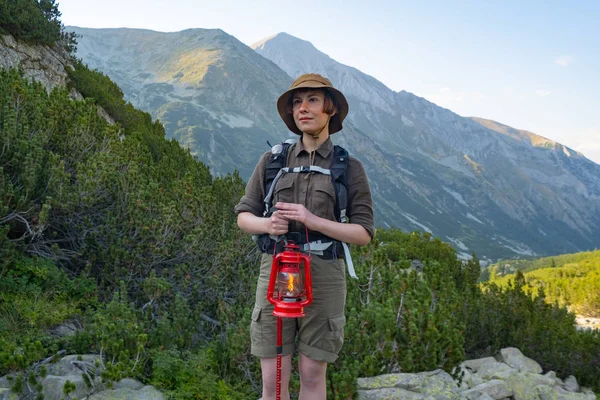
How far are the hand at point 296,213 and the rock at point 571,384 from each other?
7258mm

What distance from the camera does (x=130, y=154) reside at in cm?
634

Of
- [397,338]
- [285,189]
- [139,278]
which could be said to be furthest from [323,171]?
[139,278]

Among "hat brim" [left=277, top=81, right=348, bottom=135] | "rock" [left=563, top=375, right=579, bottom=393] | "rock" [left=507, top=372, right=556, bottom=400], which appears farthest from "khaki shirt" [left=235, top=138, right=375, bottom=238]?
"rock" [left=563, top=375, right=579, bottom=393]

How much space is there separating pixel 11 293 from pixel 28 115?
261cm

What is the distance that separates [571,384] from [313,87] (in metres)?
7.72

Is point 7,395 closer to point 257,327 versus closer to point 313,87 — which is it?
point 257,327

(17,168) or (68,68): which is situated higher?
(68,68)

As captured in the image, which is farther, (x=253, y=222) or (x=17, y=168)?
(x=17, y=168)

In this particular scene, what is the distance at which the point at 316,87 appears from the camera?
8.30 feet

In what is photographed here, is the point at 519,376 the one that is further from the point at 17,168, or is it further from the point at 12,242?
the point at 17,168

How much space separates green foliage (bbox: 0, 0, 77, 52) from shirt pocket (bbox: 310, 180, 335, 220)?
10776mm

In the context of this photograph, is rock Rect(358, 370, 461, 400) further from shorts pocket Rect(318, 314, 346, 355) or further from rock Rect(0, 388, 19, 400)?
rock Rect(0, 388, 19, 400)

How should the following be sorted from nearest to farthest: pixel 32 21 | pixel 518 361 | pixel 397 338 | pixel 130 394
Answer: pixel 130 394 < pixel 397 338 < pixel 518 361 < pixel 32 21

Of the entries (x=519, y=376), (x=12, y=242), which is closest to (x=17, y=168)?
(x=12, y=242)
